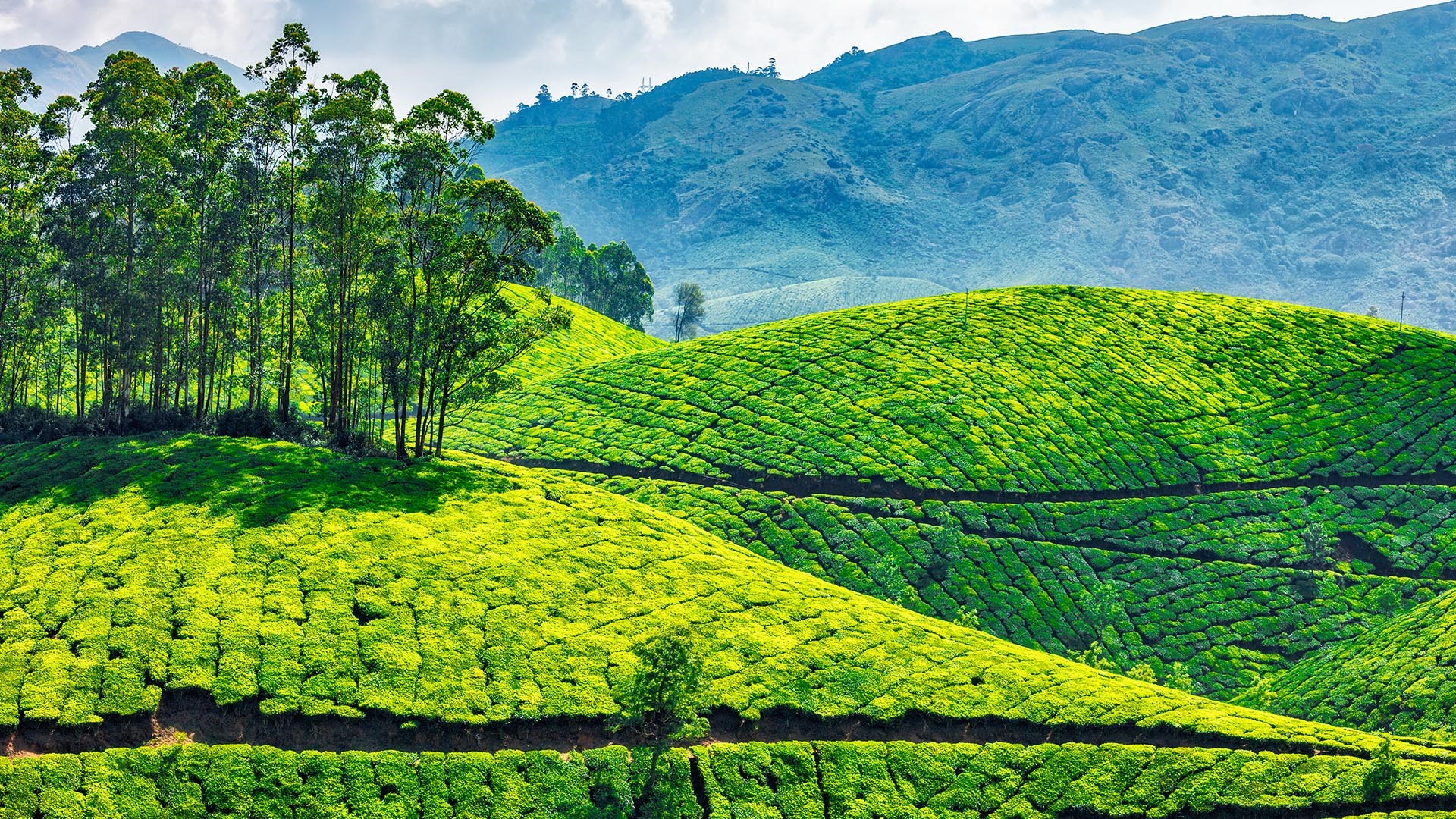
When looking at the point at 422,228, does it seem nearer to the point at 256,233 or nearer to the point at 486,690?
the point at 256,233

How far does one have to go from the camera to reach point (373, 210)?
63.6 meters

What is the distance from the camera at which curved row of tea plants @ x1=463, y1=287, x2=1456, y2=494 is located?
262 feet

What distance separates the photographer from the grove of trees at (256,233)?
60938 millimetres

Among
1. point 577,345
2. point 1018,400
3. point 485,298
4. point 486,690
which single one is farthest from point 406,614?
point 577,345

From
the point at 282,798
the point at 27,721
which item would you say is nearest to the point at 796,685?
the point at 282,798

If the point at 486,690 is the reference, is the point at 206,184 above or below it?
above

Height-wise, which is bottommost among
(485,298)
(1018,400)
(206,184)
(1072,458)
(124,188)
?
(1072,458)

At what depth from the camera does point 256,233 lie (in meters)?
64.1

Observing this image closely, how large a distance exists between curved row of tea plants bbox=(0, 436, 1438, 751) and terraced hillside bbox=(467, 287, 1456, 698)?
51.4ft

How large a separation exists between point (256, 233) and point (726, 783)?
49.0 m

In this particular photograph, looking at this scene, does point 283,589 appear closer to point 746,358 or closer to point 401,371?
point 401,371

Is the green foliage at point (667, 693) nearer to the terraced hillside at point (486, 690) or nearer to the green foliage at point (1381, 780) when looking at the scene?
the terraced hillside at point (486, 690)

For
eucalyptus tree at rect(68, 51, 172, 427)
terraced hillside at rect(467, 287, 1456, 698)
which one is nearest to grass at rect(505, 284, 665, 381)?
terraced hillside at rect(467, 287, 1456, 698)

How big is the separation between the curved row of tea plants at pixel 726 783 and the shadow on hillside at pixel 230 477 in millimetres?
16630
